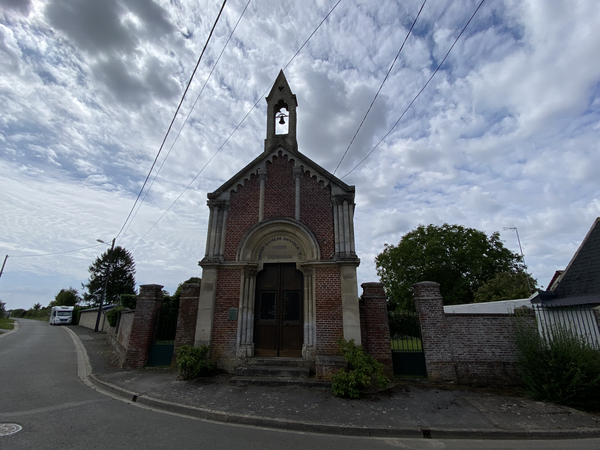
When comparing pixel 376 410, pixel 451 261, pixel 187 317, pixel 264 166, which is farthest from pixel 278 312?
pixel 451 261

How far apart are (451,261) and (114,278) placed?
50.4m

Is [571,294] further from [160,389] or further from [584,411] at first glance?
[160,389]

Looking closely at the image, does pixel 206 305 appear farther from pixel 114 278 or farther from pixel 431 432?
pixel 114 278

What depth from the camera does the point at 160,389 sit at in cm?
806

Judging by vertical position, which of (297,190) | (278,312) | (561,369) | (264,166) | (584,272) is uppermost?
(264,166)

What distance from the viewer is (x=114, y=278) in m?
50.9

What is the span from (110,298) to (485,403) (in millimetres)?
58811

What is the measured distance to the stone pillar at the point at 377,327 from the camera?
9234mm

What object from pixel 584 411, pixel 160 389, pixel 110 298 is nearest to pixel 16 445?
pixel 160 389

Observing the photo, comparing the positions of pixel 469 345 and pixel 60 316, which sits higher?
pixel 60 316

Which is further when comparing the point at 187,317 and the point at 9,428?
the point at 187,317

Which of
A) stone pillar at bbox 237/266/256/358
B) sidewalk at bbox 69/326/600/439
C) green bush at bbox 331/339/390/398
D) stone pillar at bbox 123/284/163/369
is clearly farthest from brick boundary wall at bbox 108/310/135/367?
green bush at bbox 331/339/390/398

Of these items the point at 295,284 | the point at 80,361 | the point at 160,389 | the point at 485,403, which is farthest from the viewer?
the point at 80,361

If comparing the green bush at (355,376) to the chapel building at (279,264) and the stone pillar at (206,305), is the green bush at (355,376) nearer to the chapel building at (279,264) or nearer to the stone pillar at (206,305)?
the chapel building at (279,264)
